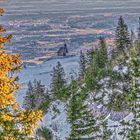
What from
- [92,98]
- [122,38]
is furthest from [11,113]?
[122,38]

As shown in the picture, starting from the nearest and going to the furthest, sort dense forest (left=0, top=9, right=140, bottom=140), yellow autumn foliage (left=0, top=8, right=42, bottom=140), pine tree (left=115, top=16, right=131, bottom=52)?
yellow autumn foliage (left=0, top=8, right=42, bottom=140) → dense forest (left=0, top=9, right=140, bottom=140) → pine tree (left=115, top=16, right=131, bottom=52)

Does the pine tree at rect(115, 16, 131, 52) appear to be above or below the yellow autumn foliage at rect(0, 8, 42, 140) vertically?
below

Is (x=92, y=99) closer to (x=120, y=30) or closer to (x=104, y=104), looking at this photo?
(x=104, y=104)

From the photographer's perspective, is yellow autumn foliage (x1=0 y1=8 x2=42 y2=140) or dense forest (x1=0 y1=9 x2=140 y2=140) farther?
dense forest (x1=0 y1=9 x2=140 y2=140)

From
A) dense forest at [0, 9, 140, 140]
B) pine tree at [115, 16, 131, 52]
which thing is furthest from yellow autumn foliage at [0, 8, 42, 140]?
pine tree at [115, 16, 131, 52]

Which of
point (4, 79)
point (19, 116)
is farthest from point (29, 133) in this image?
point (4, 79)

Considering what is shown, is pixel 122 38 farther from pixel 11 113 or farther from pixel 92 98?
pixel 11 113

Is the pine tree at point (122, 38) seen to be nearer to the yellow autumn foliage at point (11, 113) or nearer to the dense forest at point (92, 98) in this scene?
the dense forest at point (92, 98)

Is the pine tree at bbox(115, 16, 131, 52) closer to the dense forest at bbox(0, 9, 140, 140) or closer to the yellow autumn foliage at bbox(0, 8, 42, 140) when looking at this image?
the dense forest at bbox(0, 9, 140, 140)
